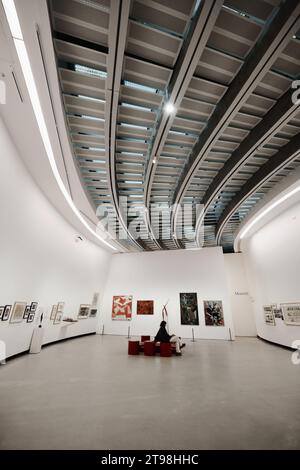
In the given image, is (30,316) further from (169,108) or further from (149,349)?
(169,108)

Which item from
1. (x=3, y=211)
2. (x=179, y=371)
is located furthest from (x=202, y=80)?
(x=179, y=371)

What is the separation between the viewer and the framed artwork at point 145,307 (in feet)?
43.9

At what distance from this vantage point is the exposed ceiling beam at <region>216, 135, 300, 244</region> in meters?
5.87

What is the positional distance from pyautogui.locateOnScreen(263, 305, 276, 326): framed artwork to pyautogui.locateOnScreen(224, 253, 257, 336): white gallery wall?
9.57 ft

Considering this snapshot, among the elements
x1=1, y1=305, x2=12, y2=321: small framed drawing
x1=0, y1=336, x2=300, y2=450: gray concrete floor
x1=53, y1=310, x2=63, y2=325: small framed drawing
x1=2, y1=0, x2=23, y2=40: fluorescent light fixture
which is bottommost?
x1=0, y1=336, x2=300, y2=450: gray concrete floor

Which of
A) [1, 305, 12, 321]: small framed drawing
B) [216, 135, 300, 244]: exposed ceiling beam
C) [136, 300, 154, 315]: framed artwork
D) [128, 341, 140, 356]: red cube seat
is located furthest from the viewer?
[136, 300, 154, 315]: framed artwork

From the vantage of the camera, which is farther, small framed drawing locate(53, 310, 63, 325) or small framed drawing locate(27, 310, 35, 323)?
small framed drawing locate(53, 310, 63, 325)

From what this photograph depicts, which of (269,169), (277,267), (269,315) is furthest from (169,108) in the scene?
(269,315)

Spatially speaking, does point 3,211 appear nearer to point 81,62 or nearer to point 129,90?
point 81,62

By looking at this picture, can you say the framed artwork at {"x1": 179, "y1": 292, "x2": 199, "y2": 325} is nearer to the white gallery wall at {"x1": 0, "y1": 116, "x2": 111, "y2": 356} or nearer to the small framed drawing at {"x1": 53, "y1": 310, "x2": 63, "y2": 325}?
the white gallery wall at {"x1": 0, "y1": 116, "x2": 111, "y2": 356}

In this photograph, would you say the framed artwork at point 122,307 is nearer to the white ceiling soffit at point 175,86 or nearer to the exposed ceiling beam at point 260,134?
the white ceiling soffit at point 175,86

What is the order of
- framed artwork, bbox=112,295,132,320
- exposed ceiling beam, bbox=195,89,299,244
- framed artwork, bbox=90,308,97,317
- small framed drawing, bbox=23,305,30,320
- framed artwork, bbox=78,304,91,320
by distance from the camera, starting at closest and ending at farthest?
exposed ceiling beam, bbox=195,89,299,244
small framed drawing, bbox=23,305,30,320
framed artwork, bbox=78,304,91,320
framed artwork, bbox=90,308,97,317
framed artwork, bbox=112,295,132,320

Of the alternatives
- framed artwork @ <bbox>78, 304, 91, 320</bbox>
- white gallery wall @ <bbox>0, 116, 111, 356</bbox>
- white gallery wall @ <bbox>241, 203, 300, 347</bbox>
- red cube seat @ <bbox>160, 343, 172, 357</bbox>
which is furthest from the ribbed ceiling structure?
framed artwork @ <bbox>78, 304, 91, 320</bbox>

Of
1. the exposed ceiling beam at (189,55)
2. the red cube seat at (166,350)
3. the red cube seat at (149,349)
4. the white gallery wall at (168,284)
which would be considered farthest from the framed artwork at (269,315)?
the exposed ceiling beam at (189,55)
